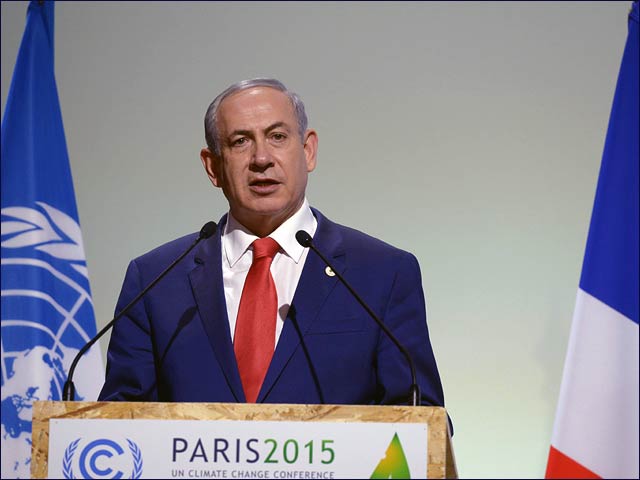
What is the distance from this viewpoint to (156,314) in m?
2.26

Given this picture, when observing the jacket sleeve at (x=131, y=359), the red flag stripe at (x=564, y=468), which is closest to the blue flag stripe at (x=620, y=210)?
the red flag stripe at (x=564, y=468)

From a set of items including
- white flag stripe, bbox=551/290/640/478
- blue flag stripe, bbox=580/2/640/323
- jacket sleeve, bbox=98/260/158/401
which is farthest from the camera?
blue flag stripe, bbox=580/2/640/323

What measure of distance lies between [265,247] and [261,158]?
20cm

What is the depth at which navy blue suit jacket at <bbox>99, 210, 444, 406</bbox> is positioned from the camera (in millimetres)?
2104

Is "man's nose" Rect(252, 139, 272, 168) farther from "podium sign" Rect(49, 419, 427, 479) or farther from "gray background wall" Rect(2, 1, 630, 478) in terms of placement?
"gray background wall" Rect(2, 1, 630, 478)

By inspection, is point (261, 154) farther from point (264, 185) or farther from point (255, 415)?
point (255, 415)

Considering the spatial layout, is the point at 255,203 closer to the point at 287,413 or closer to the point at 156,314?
the point at 156,314

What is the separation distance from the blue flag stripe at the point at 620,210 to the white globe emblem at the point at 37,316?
1.79 meters

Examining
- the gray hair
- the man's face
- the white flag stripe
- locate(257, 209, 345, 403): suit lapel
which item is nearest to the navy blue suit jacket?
locate(257, 209, 345, 403): suit lapel

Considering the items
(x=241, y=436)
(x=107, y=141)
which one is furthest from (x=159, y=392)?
(x=107, y=141)

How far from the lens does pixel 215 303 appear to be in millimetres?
2211

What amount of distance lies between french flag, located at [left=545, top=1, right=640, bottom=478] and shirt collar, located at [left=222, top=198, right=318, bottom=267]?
4.27 feet

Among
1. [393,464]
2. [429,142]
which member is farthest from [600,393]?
[393,464]

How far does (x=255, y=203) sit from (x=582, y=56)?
6.58ft
